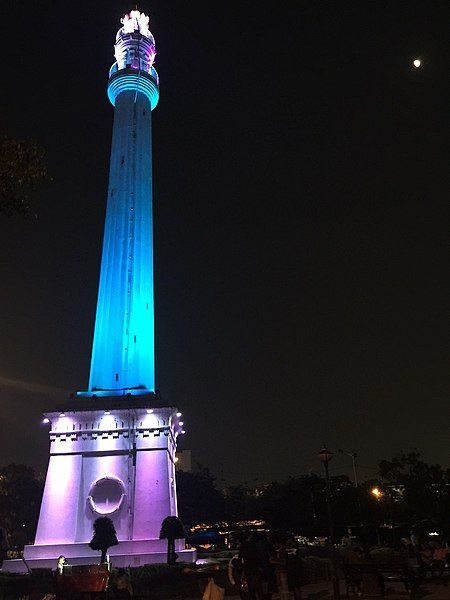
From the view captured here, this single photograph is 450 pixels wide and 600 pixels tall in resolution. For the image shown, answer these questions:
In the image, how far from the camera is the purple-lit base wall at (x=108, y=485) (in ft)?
95.8

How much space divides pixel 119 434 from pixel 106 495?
3.47 metres

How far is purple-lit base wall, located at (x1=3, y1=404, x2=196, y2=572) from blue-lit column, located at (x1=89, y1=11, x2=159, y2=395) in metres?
2.80

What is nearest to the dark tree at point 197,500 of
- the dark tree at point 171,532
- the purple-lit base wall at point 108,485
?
the purple-lit base wall at point 108,485

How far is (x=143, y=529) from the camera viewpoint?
2983 cm

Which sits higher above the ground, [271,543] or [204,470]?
[204,470]

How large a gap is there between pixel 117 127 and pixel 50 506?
2974 centimetres

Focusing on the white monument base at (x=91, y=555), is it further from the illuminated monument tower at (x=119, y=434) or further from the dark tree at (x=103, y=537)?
the dark tree at (x=103, y=537)

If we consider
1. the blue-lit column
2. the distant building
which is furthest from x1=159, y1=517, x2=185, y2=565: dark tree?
the distant building

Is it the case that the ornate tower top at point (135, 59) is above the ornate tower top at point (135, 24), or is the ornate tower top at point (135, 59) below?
below

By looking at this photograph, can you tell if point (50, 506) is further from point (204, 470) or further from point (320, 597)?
point (204, 470)

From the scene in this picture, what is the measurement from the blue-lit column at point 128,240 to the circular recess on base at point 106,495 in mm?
5597

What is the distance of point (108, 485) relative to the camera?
103 ft

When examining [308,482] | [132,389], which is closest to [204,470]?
[308,482]

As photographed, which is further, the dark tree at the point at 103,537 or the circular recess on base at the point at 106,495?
the circular recess on base at the point at 106,495
